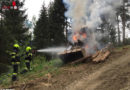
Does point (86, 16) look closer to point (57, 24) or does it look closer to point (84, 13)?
point (84, 13)

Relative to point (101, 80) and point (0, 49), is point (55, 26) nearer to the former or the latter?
point (0, 49)

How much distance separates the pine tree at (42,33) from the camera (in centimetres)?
2300

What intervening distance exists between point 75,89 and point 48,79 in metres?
1.97

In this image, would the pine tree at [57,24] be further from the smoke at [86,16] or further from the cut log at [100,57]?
the cut log at [100,57]

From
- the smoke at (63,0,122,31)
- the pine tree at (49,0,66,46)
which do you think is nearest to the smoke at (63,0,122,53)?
the smoke at (63,0,122,31)

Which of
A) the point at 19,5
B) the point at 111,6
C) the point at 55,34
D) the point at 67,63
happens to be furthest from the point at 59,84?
the point at 55,34

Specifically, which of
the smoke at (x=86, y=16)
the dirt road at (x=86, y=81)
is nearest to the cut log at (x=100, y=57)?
the smoke at (x=86, y=16)

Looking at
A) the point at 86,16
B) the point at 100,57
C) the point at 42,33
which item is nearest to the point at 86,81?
the point at 100,57

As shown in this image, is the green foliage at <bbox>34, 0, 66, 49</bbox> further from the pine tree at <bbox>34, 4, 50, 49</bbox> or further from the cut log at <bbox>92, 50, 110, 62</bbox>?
the cut log at <bbox>92, 50, 110, 62</bbox>

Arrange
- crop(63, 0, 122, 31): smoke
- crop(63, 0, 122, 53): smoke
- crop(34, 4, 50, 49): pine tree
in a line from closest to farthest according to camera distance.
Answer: crop(63, 0, 122, 53): smoke → crop(63, 0, 122, 31): smoke → crop(34, 4, 50, 49): pine tree

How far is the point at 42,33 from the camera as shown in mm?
24656

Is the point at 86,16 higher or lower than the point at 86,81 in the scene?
higher

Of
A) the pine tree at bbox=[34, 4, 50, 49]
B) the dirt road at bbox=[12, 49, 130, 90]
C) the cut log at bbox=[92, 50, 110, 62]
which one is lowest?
the dirt road at bbox=[12, 49, 130, 90]

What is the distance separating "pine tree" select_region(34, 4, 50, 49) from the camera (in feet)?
75.5
